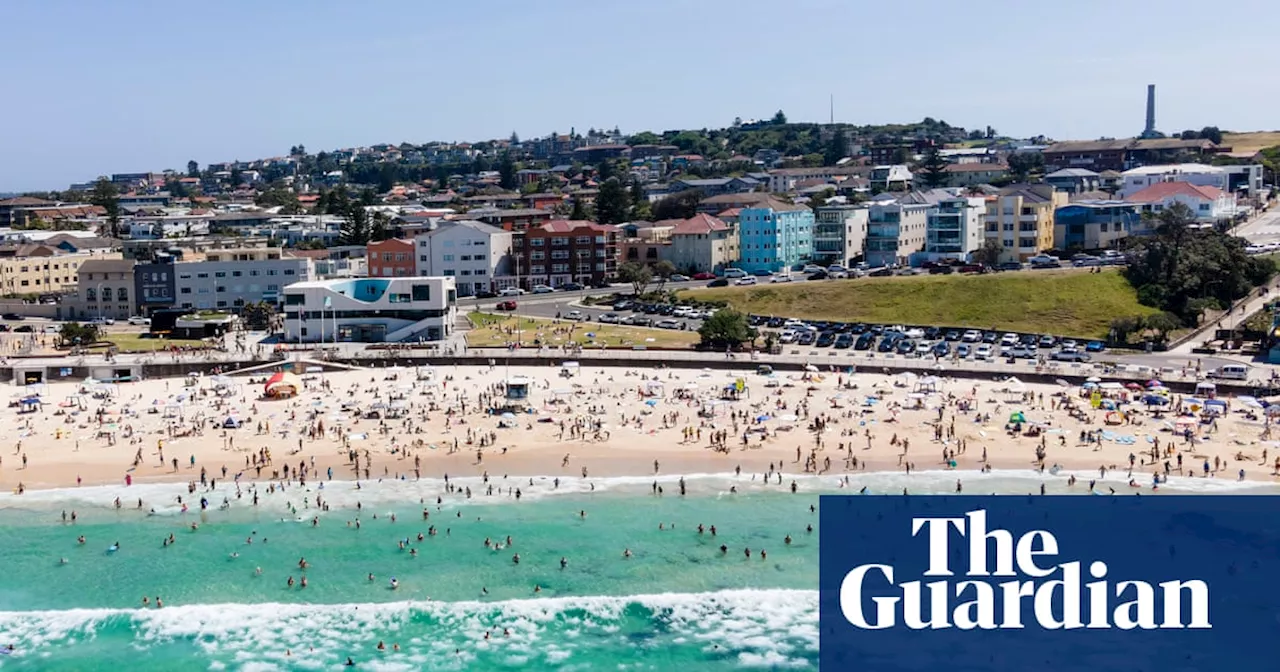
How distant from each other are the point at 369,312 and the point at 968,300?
33994 millimetres

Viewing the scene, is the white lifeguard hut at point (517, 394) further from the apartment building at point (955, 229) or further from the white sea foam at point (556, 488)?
the apartment building at point (955, 229)

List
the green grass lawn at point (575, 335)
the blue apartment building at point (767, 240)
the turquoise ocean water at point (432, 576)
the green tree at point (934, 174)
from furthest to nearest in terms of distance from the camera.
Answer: the green tree at point (934, 174) < the blue apartment building at point (767, 240) < the green grass lawn at point (575, 335) < the turquoise ocean water at point (432, 576)

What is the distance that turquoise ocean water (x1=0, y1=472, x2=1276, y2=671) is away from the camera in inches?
1071

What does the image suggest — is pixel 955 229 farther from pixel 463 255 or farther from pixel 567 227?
pixel 463 255

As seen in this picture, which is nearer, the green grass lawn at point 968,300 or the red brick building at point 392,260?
the green grass lawn at point 968,300

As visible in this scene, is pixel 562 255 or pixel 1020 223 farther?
pixel 562 255

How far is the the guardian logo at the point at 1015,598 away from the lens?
87.9 ft

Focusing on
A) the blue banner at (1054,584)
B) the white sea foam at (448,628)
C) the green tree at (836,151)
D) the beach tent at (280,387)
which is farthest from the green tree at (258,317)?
the green tree at (836,151)

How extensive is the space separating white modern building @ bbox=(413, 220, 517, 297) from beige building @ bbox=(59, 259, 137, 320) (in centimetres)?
1866

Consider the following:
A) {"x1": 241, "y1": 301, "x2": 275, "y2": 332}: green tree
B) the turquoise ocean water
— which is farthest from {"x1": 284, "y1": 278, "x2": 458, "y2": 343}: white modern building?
the turquoise ocean water

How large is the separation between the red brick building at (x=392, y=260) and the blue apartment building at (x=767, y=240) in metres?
24.2

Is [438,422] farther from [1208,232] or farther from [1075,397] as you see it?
[1208,232]

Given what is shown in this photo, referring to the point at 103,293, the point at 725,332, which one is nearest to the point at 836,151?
the point at 103,293

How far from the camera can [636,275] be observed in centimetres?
7625
